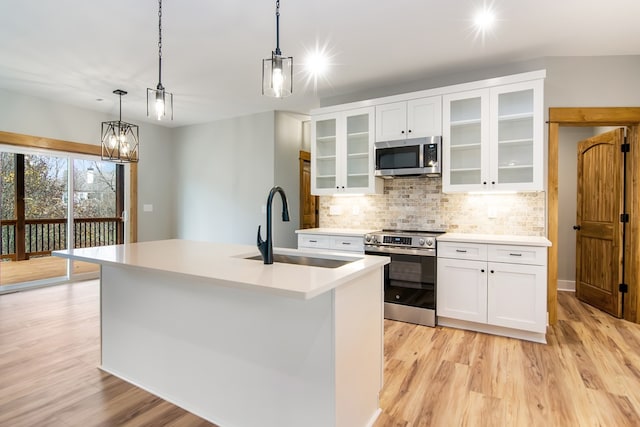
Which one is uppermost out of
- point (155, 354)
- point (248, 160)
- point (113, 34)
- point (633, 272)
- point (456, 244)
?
point (113, 34)

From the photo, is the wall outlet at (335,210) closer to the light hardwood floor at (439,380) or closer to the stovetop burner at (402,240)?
the stovetop burner at (402,240)

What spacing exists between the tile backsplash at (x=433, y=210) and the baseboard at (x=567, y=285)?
219 cm

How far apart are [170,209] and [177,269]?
5300 mm

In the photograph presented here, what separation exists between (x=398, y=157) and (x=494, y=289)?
1.64 m

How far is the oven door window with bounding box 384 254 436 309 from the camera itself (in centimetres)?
340

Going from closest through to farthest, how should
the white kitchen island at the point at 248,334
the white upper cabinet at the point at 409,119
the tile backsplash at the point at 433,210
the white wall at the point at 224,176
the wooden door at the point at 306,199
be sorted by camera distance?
the white kitchen island at the point at 248,334 → the tile backsplash at the point at 433,210 → the white upper cabinet at the point at 409,119 → the white wall at the point at 224,176 → the wooden door at the point at 306,199

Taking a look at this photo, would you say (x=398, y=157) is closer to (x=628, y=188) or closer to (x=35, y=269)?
(x=628, y=188)

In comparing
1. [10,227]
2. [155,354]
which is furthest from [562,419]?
[10,227]

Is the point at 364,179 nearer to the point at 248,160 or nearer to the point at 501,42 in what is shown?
the point at 501,42

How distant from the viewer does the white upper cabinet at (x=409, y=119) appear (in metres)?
3.65

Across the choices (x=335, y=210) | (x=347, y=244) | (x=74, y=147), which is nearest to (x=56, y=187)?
(x=74, y=147)

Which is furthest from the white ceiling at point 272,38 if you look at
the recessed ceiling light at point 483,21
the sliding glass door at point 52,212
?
the sliding glass door at point 52,212

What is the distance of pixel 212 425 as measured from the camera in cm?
191

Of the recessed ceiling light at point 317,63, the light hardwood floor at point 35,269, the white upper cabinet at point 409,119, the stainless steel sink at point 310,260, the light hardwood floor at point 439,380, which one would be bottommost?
the light hardwood floor at point 439,380
